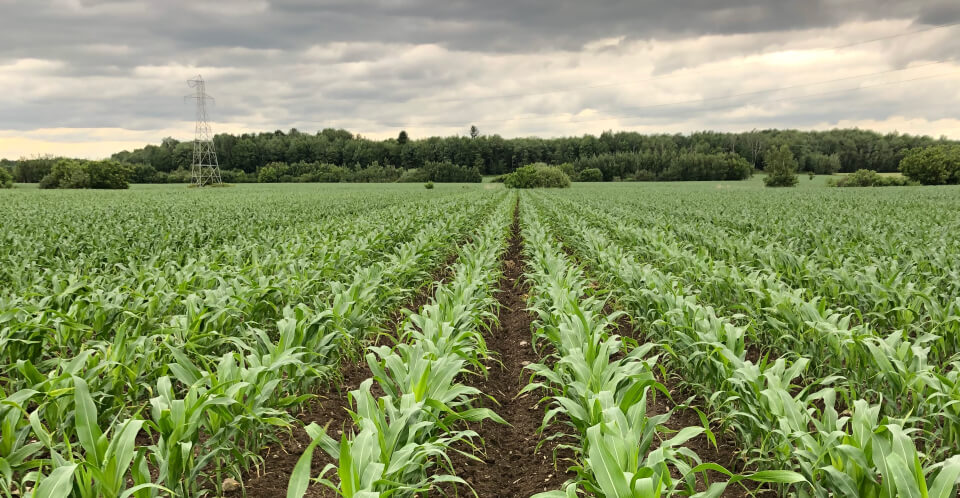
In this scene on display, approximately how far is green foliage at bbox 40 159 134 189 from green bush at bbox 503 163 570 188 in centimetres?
4887

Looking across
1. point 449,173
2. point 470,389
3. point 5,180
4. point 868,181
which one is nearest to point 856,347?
point 470,389

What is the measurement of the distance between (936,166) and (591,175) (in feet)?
145

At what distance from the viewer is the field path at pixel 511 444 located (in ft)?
12.3

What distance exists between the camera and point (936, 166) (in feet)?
202

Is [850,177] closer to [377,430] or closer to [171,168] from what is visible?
[377,430]

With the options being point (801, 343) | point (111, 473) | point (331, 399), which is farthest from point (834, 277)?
point (111, 473)

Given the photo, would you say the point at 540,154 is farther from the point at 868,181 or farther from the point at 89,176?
the point at 89,176

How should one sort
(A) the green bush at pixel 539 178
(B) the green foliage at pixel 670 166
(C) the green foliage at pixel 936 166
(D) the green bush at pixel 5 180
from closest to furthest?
(C) the green foliage at pixel 936 166
(D) the green bush at pixel 5 180
(A) the green bush at pixel 539 178
(B) the green foliage at pixel 670 166

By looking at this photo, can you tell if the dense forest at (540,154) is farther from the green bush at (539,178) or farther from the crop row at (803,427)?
the crop row at (803,427)

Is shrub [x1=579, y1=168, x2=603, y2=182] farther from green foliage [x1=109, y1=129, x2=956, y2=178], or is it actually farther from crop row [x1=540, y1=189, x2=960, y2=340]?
crop row [x1=540, y1=189, x2=960, y2=340]

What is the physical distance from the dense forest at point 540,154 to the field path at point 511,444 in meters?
90.3

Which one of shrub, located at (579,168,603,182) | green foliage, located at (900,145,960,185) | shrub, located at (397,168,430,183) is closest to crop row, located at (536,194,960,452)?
green foliage, located at (900,145,960,185)

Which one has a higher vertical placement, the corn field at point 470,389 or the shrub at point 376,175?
the shrub at point 376,175

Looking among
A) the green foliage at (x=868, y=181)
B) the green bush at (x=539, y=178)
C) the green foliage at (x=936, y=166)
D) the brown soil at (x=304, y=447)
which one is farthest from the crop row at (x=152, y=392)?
the green foliage at (x=936, y=166)
